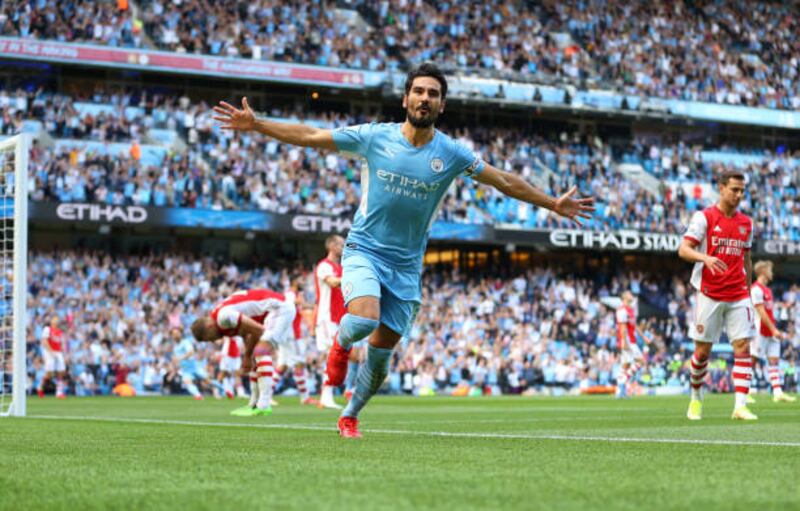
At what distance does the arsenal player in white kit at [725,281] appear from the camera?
41.8 feet

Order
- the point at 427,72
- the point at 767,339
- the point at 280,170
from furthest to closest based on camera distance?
the point at 280,170
the point at 767,339
the point at 427,72

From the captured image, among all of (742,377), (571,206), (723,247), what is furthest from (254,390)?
(571,206)

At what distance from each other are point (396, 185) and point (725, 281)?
5.54m

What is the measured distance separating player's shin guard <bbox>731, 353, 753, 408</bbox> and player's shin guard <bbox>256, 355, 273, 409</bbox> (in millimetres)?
5660

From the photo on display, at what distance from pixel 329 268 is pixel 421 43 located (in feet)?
88.0

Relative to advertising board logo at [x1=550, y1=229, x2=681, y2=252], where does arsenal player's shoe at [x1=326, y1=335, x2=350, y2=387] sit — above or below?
below


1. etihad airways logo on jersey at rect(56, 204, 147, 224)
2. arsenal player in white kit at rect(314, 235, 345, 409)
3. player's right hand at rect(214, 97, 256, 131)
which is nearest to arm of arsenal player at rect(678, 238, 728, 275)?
player's right hand at rect(214, 97, 256, 131)

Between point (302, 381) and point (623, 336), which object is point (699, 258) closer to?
point (302, 381)

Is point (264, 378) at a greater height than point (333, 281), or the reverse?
point (333, 281)

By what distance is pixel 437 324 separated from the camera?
125ft

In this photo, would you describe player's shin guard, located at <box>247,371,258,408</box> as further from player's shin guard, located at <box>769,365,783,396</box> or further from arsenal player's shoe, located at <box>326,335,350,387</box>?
player's shin guard, located at <box>769,365,783,396</box>

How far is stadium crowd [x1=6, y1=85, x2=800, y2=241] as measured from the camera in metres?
36.0

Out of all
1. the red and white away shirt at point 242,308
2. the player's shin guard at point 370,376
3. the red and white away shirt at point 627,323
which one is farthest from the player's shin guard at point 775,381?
the player's shin guard at point 370,376

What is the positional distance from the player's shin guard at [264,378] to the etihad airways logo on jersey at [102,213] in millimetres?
20421
